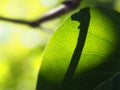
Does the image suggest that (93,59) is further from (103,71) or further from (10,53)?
(10,53)

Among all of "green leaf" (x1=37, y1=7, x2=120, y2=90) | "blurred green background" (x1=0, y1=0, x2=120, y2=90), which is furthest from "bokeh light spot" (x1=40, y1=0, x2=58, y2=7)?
"green leaf" (x1=37, y1=7, x2=120, y2=90)

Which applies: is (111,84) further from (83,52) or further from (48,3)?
(48,3)

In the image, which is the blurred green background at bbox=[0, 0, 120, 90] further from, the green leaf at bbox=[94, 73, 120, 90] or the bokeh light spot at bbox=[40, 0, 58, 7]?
the green leaf at bbox=[94, 73, 120, 90]

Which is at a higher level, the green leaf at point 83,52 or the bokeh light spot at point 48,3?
the green leaf at point 83,52

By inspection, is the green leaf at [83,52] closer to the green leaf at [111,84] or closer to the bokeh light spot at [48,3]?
the green leaf at [111,84]

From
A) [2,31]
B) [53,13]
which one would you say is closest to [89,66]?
[53,13]

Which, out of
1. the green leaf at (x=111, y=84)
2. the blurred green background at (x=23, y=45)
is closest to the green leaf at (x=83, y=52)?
the green leaf at (x=111, y=84)
